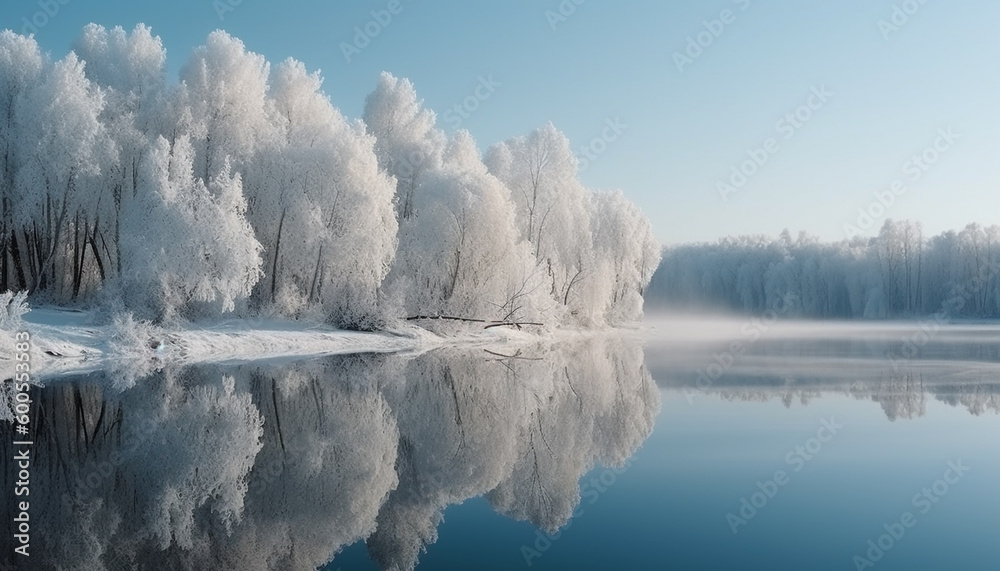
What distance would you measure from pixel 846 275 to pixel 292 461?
109 meters

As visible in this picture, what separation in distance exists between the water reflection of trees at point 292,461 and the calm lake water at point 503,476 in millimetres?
43

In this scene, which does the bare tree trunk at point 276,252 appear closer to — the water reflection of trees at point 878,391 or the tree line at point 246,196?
the tree line at point 246,196

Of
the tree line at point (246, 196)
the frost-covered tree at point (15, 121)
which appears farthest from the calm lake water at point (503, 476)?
the frost-covered tree at point (15, 121)

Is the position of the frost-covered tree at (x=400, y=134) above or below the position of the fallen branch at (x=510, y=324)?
above

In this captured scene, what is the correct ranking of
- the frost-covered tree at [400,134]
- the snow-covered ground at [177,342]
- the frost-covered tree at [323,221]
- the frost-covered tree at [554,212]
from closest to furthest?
the snow-covered ground at [177,342]
the frost-covered tree at [323,221]
the frost-covered tree at [400,134]
the frost-covered tree at [554,212]

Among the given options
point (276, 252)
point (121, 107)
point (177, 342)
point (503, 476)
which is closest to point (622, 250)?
point (276, 252)

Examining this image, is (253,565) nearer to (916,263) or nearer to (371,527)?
(371,527)

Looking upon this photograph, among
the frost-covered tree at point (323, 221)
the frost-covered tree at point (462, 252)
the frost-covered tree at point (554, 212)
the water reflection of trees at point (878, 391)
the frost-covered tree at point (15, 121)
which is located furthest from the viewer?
the frost-covered tree at point (554, 212)

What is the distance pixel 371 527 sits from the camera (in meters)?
7.55

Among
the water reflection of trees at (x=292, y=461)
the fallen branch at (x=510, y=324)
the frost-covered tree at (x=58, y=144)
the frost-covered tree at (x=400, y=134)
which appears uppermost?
the frost-covered tree at (x=400, y=134)

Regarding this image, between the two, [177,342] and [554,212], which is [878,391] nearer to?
[177,342]

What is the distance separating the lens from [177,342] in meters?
24.7

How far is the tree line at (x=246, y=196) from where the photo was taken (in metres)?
26.2

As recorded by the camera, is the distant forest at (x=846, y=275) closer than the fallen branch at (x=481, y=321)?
No
